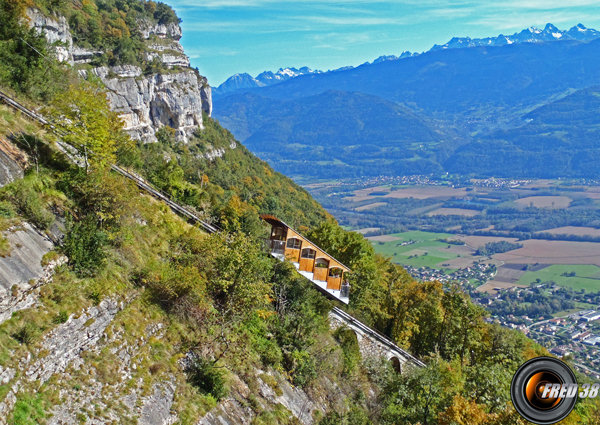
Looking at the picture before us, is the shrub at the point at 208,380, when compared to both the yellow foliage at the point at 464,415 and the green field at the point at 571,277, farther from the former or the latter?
the green field at the point at 571,277

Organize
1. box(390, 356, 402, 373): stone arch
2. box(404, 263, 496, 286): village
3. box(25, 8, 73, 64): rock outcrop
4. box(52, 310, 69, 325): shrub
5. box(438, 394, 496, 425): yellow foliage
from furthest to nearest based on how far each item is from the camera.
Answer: box(404, 263, 496, 286): village
box(25, 8, 73, 64): rock outcrop
box(390, 356, 402, 373): stone arch
box(438, 394, 496, 425): yellow foliage
box(52, 310, 69, 325): shrub

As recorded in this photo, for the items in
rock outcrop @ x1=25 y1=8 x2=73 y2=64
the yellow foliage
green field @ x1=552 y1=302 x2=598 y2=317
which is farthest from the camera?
green field @ x1=552 y1=302 x2=598 y2=317

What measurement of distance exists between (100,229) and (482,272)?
143001mm

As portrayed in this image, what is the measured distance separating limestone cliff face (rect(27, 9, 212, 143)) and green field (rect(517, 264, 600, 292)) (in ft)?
361

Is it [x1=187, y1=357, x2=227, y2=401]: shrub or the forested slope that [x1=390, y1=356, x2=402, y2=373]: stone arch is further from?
[x1=187, y1=357, x2=227, y2=401]: shrub

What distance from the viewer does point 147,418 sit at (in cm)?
1198

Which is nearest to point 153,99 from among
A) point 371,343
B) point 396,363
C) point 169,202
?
point 169,202

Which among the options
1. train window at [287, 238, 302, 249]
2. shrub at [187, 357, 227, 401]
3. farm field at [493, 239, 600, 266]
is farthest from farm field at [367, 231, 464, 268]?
shrub at [187, 357, 227, 401]

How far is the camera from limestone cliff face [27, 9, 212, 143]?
168 ft

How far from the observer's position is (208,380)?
14.6 m

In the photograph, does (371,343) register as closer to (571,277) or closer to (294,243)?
(294,243)

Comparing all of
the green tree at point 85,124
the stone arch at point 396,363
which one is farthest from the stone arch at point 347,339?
the green tree at point 85,124

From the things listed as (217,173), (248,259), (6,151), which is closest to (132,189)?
(6,151)

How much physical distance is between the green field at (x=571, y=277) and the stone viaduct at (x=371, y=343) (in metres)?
119
